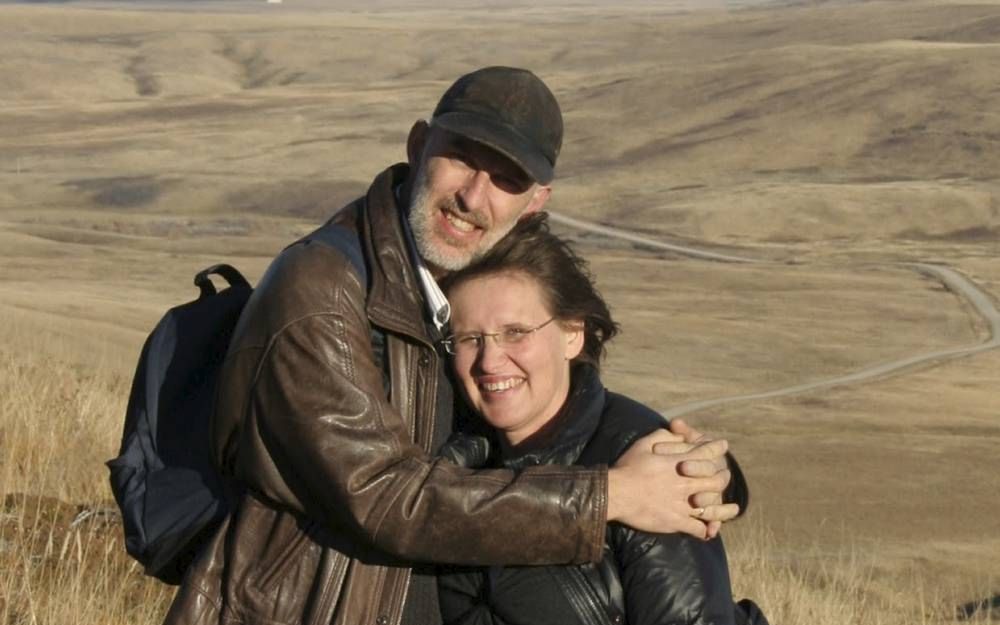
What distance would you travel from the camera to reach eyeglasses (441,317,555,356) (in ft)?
11.7

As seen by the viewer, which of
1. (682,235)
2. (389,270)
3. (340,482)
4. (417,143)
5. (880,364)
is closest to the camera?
(340,482)

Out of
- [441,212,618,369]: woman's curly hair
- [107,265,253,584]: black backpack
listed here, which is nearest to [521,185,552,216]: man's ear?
[441,212,618,369]: woman's curly hair

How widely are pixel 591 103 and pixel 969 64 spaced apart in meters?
12.1

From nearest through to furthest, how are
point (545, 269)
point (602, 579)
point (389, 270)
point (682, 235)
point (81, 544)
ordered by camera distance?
point (602, 579) → point (389, 270) → point (545, 269) → point (81, 544) → point (682, 235)

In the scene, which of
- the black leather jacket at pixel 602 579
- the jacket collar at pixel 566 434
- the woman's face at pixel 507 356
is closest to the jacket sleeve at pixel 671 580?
the black leather jacket at pixel 602 579

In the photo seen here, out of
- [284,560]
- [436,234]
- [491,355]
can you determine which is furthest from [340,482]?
[436,234]

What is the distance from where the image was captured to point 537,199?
3.76 metres

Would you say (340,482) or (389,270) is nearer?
(340,482)

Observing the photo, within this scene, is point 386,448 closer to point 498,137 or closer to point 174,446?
point 174,446

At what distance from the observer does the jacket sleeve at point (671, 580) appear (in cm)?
329

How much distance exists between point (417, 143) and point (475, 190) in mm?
245

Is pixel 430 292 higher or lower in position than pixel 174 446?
higher

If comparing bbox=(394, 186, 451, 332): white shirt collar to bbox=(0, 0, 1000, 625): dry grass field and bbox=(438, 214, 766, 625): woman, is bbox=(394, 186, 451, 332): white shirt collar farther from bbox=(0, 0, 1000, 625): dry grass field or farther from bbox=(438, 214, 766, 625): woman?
bbox=(0, 0, 1000, 625): dry grass field

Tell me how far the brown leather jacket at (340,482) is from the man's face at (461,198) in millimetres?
140
